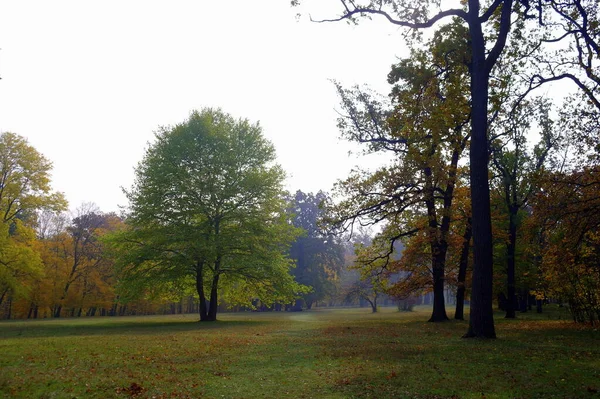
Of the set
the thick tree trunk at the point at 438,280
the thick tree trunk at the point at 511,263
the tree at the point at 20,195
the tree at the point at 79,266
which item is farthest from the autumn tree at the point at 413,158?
the tree at the point at 79,266

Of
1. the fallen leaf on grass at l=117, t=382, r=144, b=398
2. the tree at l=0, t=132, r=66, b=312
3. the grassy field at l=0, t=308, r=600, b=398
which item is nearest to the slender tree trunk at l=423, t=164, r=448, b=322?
the grassy field at l=0, t=308, r=600, b=398

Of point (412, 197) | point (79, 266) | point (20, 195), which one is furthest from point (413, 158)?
point (79, 266)

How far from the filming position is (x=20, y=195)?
34531mm

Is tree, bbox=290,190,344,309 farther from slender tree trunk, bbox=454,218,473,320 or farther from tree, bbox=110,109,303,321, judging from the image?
slender tree trunk, bbox=454,218,473,320

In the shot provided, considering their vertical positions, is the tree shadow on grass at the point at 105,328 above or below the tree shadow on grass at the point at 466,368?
below

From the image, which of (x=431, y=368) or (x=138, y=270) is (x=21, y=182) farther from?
(x=431, y=368)

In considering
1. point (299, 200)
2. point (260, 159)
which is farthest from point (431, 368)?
point (299, 200)

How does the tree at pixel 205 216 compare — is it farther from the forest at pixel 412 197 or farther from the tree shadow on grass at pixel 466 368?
the tree shadow on grass at pixel 466 368

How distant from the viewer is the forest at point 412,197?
1703 cm

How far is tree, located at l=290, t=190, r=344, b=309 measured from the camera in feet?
228

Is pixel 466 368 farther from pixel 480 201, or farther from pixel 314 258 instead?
pixel 314 258

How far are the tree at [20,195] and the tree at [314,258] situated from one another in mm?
38655

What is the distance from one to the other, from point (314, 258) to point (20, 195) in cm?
4492

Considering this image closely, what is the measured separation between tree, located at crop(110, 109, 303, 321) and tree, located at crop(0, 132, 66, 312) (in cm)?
819
